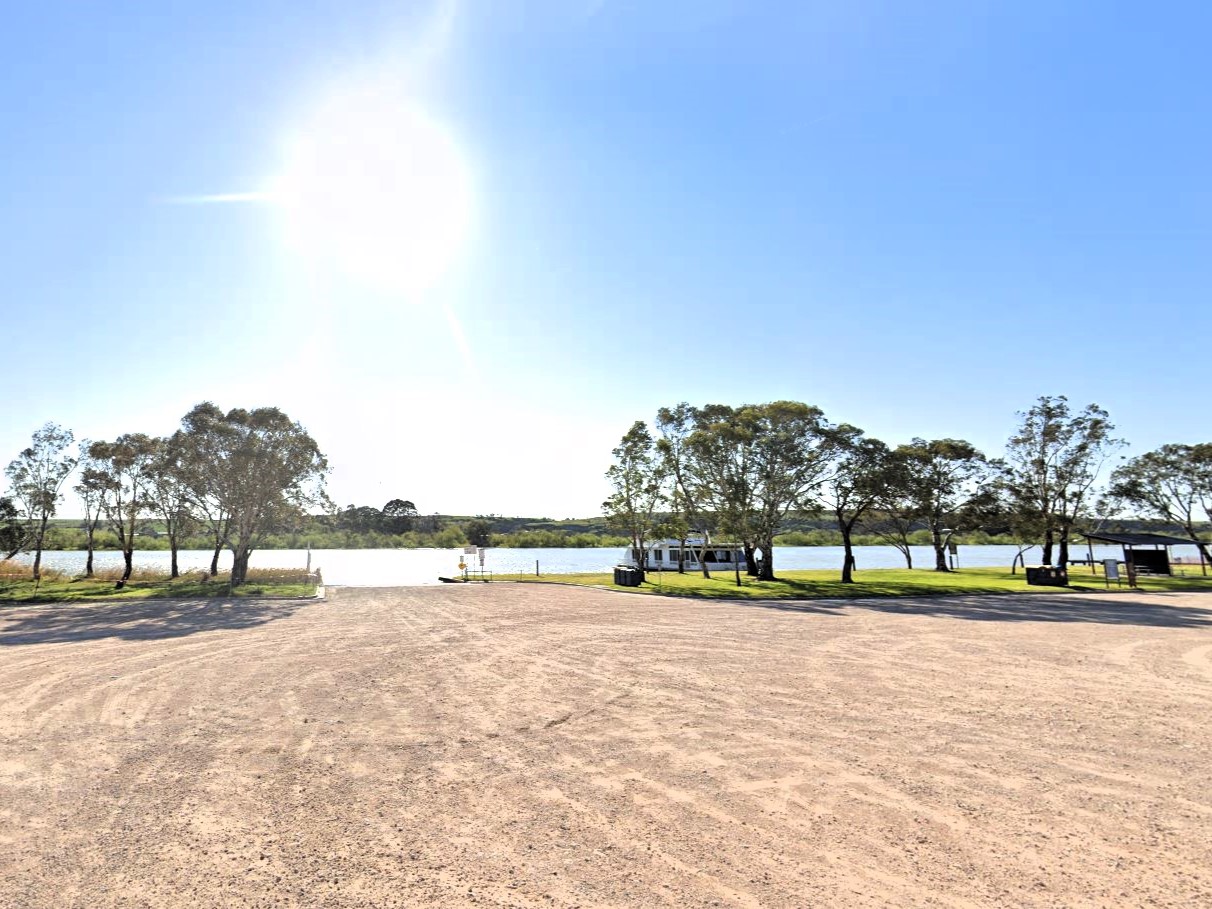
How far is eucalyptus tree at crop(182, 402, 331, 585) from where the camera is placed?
34.5m

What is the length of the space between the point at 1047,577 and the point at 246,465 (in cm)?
4432

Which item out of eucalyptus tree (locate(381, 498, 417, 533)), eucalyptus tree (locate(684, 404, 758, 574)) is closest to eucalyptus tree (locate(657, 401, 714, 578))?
eucalyptus tree (locate(684, 404, 758, 574))

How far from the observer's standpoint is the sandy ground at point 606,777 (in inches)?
176

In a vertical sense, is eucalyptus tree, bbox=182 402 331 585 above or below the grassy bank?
above

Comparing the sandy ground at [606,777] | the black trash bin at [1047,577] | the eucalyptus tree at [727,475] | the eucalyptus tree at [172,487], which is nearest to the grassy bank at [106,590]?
the eucalyptus tree at [172,487]

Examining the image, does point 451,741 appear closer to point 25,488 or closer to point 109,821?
point 109,821

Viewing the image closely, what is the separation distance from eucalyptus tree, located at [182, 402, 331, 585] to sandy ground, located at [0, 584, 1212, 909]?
22.3m

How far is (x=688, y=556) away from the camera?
188ft

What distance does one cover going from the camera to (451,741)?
7.71 metres

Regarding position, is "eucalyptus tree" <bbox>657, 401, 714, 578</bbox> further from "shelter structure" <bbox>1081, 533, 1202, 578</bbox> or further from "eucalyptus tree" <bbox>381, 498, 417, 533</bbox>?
"eucalyptus tree" <bbox>381, 498, 417, 533</bbox>

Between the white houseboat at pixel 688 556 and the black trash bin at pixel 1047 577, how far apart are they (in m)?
23.4

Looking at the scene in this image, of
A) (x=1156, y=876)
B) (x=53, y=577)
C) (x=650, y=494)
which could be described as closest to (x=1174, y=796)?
(x=1156, y=876)

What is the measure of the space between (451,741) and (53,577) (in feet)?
149

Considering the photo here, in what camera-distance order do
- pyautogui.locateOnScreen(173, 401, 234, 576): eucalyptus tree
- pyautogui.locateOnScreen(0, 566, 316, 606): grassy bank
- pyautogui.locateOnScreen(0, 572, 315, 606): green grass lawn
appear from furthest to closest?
1. pyautogui.locateOnScreen(173, 401, 234, 576): eucalyptus tree
2. pyautogui.locateOnScreen(0, 566, 316, 606): grassy bank
3. pyautogui.locateOnScreen(0, 572, 315, 606): green grass lawn
